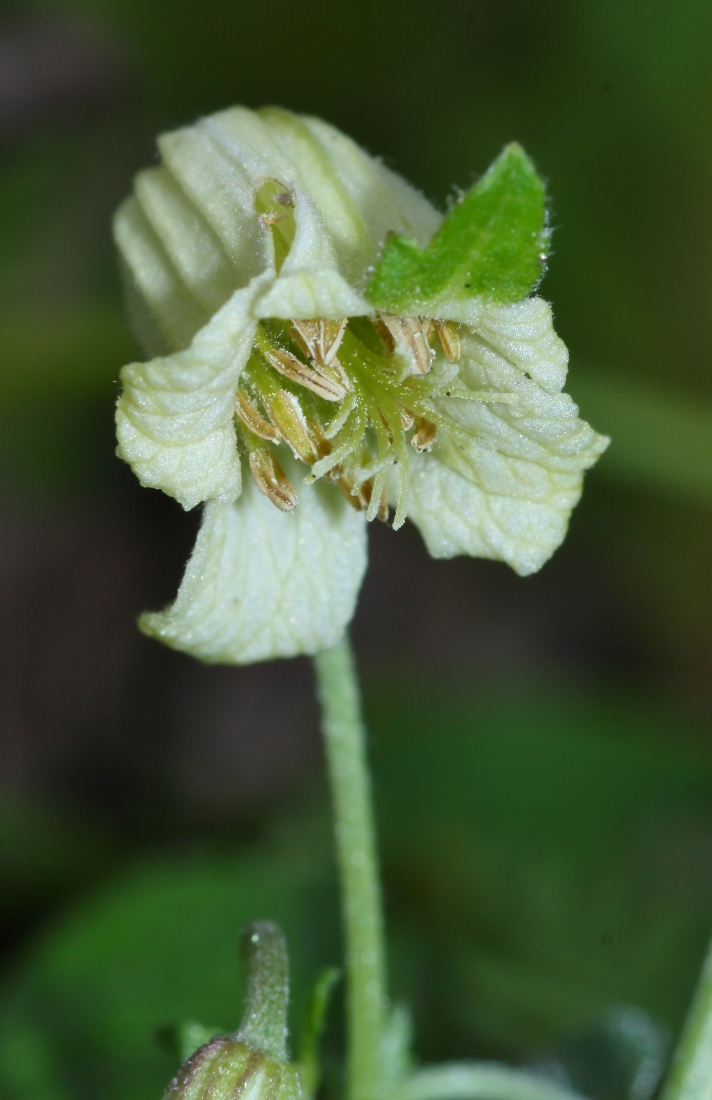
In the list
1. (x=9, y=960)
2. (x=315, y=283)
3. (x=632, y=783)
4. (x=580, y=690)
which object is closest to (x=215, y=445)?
(x=315, y=283)

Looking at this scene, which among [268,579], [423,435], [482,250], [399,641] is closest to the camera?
[482,250]

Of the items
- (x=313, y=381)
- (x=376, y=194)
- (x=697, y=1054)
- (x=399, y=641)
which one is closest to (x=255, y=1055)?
(x=697, y=1054)

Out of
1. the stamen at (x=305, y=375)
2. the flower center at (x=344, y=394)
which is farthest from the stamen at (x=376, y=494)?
the stamen at (x=305, y=375)

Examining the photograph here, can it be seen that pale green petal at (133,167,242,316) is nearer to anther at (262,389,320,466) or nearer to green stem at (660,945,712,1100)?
anther at (262,389,320,466)

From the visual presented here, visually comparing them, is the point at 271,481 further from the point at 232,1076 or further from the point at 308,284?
the point at 232,1076

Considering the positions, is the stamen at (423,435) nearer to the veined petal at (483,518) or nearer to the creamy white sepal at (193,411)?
the veined petal at (483,518)

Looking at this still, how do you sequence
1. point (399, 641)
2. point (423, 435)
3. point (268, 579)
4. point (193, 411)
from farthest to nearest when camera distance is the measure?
point (399, 641) < point (268, 579) < point (423, 435) < point (193, 411)
